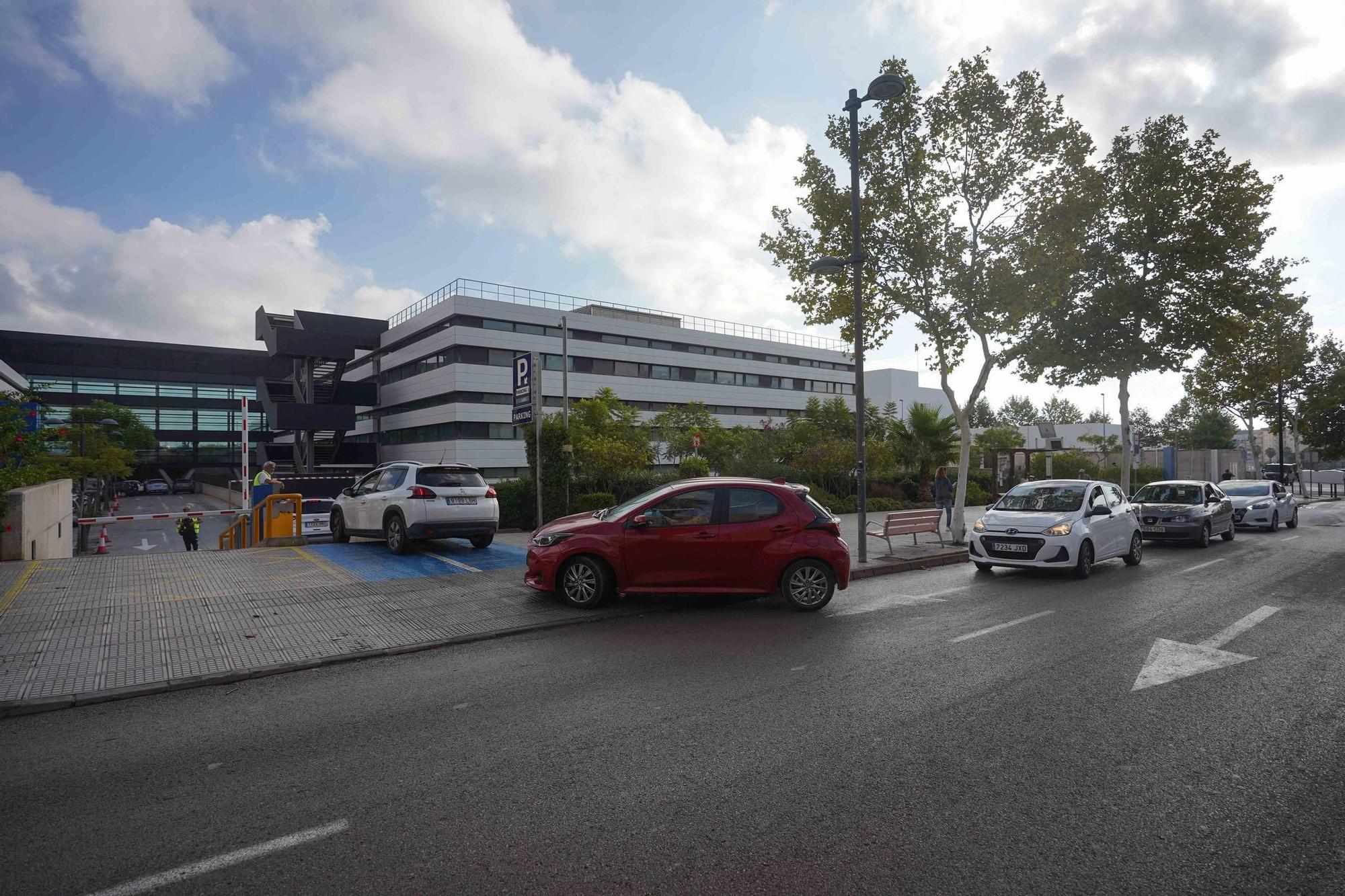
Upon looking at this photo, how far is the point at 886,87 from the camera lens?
11.5 m

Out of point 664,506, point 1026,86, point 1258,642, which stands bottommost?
point 1258,642

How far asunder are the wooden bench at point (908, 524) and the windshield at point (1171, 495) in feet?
17.7

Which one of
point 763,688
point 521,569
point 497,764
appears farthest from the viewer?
point 521,569

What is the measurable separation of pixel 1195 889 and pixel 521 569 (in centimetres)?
961

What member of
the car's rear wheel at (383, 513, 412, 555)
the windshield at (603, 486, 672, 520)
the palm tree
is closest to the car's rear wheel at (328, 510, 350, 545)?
the car's rear wheel at (383, 513, 412, 555)

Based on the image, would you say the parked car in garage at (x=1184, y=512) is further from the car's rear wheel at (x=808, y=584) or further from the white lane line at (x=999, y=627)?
the car's rear wheel at (x=808, y=584)

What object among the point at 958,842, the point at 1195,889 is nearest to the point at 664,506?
the point at 958,842

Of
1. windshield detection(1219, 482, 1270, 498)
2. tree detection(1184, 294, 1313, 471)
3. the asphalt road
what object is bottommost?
the asphalt road

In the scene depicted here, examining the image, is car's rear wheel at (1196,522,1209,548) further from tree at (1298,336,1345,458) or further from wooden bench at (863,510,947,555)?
tree at (1298,336,1345,458)

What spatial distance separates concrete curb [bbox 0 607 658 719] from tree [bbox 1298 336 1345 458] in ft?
159

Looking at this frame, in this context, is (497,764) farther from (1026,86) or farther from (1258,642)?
(1026,86)

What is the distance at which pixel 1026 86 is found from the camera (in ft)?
48.6

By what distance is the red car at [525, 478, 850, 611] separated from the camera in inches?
341

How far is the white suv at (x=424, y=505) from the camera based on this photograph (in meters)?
12.4
